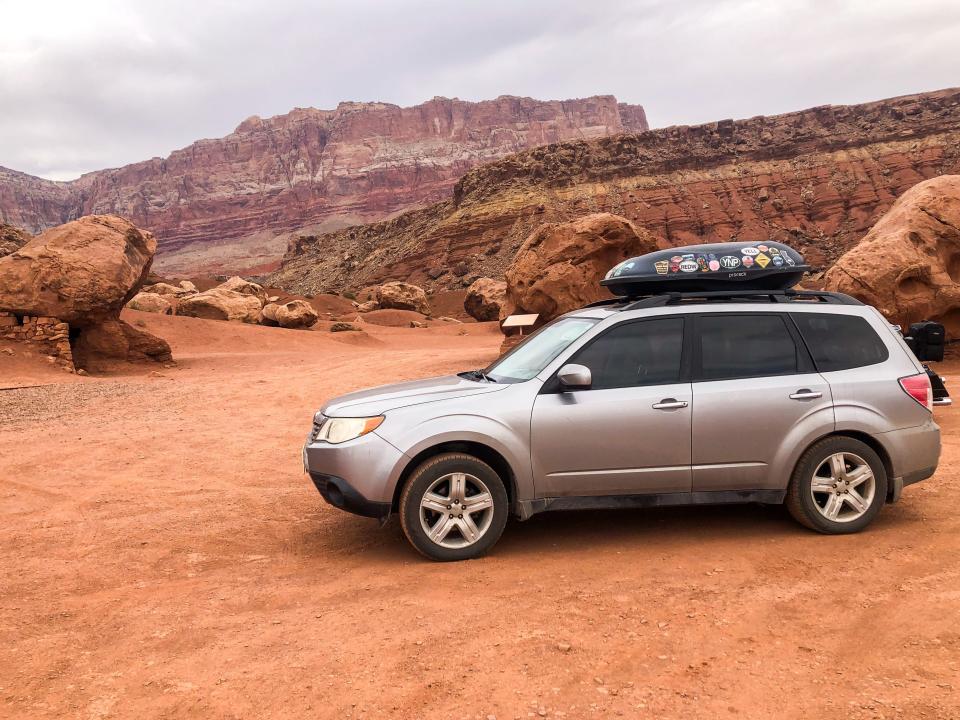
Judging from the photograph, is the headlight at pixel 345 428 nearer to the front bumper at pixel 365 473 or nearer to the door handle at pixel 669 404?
the front bumper at pixel 365 473

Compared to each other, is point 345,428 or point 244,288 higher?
point 244,288

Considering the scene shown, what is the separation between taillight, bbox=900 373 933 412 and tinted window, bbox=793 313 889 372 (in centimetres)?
23

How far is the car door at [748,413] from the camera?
5098mm

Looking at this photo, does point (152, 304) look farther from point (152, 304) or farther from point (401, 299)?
point (401, 299)

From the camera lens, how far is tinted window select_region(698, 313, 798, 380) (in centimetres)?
528

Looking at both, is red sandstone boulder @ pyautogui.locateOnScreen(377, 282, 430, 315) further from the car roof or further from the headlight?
the headlight

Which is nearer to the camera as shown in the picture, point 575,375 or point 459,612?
point 459,612

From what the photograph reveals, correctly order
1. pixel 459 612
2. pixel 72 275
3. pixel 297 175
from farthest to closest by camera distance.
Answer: pixel 297 175 < pixel 72 275 < pixel 459 612

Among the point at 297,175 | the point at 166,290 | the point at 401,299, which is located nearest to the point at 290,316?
the point at 166,290

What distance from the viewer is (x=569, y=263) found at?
62.4 feet

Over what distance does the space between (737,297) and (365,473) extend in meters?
3.03

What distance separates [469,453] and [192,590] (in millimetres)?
1933

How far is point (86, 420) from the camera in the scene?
446 inches

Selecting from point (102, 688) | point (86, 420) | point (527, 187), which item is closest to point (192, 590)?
point (102, 688)
